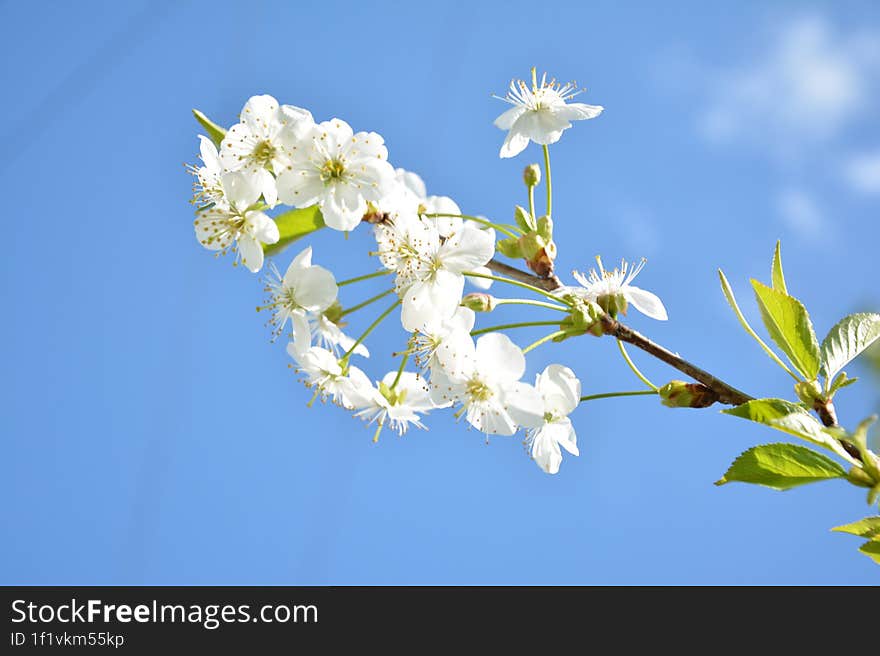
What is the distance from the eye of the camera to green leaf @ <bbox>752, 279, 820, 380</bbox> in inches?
41.2

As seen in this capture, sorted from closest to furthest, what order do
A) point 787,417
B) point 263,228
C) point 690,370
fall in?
point 787,417, point 690,370, point 263,228

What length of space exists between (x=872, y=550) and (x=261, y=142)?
98 cm

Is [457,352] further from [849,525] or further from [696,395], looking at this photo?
[849,525]

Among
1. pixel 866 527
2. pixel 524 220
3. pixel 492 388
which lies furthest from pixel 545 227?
pixel 866 527

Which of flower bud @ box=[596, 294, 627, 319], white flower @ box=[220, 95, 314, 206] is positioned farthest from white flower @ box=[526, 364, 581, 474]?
white flower @ box=[220, 95, 314, 206]

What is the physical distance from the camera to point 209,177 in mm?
1345

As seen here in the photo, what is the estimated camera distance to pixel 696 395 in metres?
1.05

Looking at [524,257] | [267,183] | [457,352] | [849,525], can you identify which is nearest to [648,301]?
[524,257]

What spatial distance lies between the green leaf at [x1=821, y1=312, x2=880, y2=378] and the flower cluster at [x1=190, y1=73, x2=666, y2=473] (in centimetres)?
27

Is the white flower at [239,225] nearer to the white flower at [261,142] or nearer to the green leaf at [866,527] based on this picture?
the white flower at [261,142]

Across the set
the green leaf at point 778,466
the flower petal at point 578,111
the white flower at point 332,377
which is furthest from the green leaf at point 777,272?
the white flower at point 332,377

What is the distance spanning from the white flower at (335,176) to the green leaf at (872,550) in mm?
783

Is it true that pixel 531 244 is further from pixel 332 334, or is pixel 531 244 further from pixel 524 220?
pixel 332 334

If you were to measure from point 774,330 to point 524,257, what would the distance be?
0.36m
